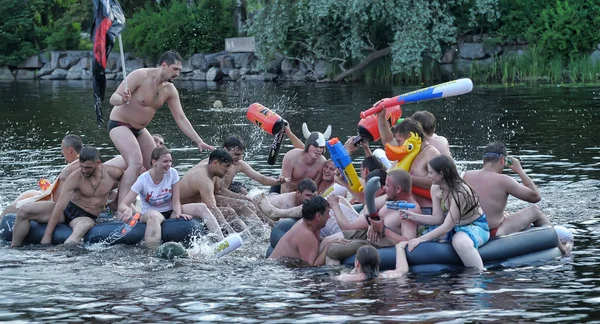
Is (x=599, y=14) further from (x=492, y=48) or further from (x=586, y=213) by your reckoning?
(x=586, y=213)

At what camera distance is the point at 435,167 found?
8.70 m

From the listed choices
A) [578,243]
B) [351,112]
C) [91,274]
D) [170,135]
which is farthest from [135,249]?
[351,112]

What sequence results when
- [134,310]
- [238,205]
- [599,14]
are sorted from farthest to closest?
1. [599,14]
2. [238,205]
3. [134,310]

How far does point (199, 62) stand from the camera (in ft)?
126

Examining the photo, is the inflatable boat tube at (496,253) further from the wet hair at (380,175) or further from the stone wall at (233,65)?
the stone wall at (233,65)

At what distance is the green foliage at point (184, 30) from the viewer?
Answer: 3838 centimetres

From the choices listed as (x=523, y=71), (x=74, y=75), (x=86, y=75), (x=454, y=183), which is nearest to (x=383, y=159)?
(x=454, y=183)

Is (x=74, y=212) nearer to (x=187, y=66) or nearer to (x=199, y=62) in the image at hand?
(x=199, y=62)

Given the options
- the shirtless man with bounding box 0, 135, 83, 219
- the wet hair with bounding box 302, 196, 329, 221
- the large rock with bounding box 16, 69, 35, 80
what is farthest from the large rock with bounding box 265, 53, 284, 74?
the wet hair with bounding box 302, 196, 329, 221

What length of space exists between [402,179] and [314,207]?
86cm

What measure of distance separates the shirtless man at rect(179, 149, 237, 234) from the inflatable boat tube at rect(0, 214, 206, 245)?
26 centimetres

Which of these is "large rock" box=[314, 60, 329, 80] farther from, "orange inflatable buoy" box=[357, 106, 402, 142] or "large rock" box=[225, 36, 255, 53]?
"orange inflatable buoy" box=[357, 106, 402, 142]

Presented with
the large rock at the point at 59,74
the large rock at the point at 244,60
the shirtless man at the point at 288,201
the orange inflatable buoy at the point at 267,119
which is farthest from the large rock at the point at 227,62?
the shirtless man at the point at 288,201

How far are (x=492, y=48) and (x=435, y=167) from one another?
22922mm
